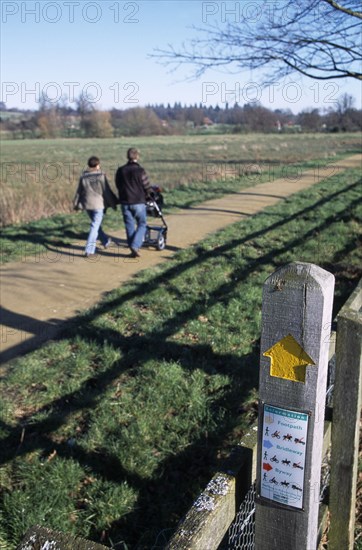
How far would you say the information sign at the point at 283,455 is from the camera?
5.57 ft

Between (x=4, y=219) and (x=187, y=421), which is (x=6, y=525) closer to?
(x=187, y=421)

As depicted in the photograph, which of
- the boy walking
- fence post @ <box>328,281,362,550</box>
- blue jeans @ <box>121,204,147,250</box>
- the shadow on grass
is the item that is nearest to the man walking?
blue jeans @ <box>121,204,147,250</box>

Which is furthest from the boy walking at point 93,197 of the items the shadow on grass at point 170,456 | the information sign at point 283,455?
the information sign at point 283,455

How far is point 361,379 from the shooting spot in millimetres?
2328

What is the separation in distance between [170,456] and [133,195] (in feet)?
20.6

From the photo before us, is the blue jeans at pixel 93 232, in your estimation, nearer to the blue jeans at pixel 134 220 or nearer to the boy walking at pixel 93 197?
the boy walking at pixel 93 197

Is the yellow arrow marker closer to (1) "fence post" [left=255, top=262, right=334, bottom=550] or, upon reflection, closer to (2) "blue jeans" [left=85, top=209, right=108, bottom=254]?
(1) "fence post" [left=255, top=262, right=334, bottom=550]

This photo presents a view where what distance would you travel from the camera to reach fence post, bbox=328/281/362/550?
2.27m

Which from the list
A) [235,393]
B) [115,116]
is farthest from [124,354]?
[115,116]

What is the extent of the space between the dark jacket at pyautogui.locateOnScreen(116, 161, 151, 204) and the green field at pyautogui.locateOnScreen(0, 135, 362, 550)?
186cm

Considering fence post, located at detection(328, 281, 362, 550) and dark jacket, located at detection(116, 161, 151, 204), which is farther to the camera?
dark jacket, located at detection(116, 161, 151, 204)

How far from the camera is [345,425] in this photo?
2.36 metres

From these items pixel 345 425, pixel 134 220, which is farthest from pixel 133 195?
pixel 345 425

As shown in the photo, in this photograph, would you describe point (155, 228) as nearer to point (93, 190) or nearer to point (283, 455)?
point (93, 190)
